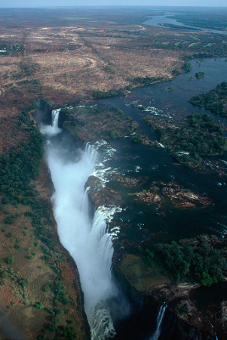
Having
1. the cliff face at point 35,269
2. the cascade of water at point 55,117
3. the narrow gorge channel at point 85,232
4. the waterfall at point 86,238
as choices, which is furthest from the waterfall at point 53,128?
the cliff face at point 35,269

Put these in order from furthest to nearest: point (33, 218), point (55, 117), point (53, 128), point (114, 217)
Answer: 1. point (55, 117)
2. point (53, 128)
3. point (33, 218)
4. point (114, 217)

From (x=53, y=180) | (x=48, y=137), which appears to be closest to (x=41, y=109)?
(x=48, y=137)

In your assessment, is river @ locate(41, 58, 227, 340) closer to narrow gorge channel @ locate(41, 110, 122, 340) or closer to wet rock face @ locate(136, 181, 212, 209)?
narrow gorge channel @ locate(41, 110, 122, 340)

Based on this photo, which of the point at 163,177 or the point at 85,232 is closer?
the point at 85,232

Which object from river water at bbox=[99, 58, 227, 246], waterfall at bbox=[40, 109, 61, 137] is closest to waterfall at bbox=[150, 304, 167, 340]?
river water at bbox=[99, 58, 227, 246]

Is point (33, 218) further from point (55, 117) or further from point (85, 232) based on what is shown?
point (55, 117)

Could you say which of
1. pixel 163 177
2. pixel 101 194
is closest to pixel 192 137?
pixel 163 177
